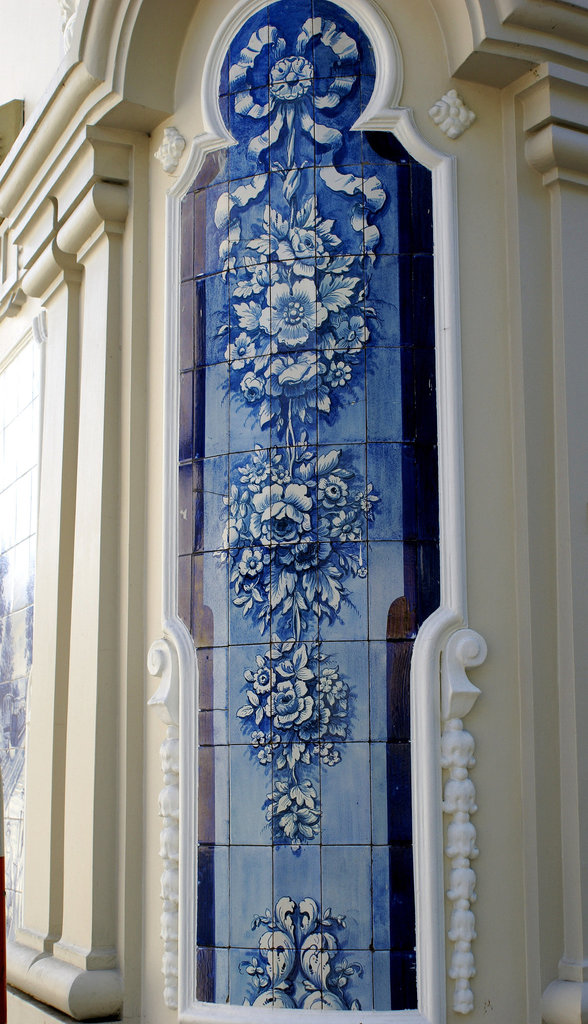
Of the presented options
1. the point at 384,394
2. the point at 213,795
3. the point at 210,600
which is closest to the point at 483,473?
the point at 384,394

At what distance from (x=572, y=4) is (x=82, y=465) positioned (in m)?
3.15

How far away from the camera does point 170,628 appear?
19.4 feet

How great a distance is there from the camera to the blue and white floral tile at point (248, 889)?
214 inches

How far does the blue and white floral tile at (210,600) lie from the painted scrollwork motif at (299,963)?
1.14m

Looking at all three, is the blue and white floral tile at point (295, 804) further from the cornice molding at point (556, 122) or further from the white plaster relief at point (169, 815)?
the cornice molding at point (556, 122)

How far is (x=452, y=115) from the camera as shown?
5.86 metres

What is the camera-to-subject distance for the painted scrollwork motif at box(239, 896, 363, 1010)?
5.29m

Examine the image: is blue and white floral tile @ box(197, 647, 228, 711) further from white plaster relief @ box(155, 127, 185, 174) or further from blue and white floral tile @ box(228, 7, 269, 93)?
blue and white floral tile @ box(228, 7, 269, 93)

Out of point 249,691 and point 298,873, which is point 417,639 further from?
point 298,873

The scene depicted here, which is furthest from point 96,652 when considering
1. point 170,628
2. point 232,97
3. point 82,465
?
point 232,97

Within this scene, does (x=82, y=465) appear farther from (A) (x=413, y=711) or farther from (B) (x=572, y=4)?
(B) (x=572, y=4)

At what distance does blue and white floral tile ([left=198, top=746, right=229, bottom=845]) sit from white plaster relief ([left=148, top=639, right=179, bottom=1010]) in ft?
0.48

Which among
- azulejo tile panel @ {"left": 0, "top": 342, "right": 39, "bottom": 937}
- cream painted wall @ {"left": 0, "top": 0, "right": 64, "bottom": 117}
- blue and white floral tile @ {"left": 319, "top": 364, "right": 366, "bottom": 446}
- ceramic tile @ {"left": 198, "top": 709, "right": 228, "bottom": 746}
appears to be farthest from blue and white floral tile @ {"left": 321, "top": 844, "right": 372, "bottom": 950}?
cream painted wall @ {"left": 0, "top": 0, "right": 64, "bottom": 117}

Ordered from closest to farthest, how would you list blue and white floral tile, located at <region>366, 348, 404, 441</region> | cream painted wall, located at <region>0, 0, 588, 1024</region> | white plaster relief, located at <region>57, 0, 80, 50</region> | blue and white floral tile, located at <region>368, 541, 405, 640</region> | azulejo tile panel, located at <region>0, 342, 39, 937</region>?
cream painted wall, located at <region>0, 0, 588, 1024</region>, blue and white floral tile, located at <region>368, 541, 405, 640</region>, blue and white floral tile, located at <region>366, 348, 404, 441</region>, white plaster relief, located at <region>57, 0, 80, 50</region>, azulejo tile panel, located at <region>0, 342, 39, 937</region>
